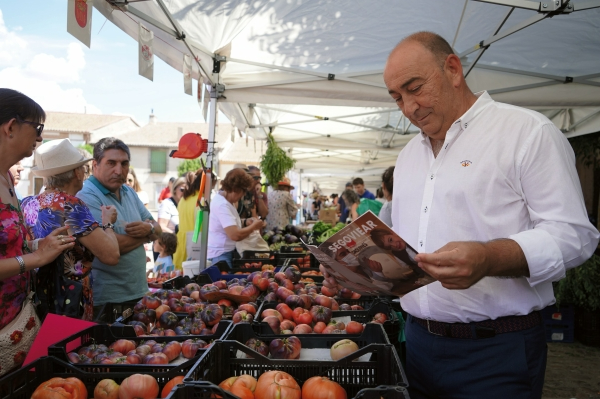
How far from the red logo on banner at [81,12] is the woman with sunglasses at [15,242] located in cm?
44

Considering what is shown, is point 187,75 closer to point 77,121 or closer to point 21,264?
point 21,264

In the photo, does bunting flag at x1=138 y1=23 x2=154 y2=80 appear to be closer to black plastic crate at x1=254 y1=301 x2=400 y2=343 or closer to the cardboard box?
black plastic crate at x1=254 y1=301 x2=400 y2=343

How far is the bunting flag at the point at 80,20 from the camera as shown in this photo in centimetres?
222

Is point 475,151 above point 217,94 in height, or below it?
below

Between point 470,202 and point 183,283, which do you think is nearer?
point 470,202

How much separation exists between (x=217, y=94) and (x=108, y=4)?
2279 millimetres

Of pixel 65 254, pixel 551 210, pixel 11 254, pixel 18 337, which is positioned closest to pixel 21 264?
pixel 11 254

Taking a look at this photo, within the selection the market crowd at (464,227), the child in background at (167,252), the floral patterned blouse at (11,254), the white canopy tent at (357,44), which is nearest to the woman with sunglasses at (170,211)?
the child in background at (167,252)

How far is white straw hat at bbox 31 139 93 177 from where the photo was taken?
2.80 meters

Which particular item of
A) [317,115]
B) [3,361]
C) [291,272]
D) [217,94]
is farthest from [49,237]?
[317,115]

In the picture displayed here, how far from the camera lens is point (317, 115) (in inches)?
335

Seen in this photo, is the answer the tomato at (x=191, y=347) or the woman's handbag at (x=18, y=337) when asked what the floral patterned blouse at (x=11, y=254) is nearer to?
the woman's handbag at (x=18, y=337)

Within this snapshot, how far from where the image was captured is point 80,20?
7.64ft

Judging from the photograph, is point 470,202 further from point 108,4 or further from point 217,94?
point 217,94
